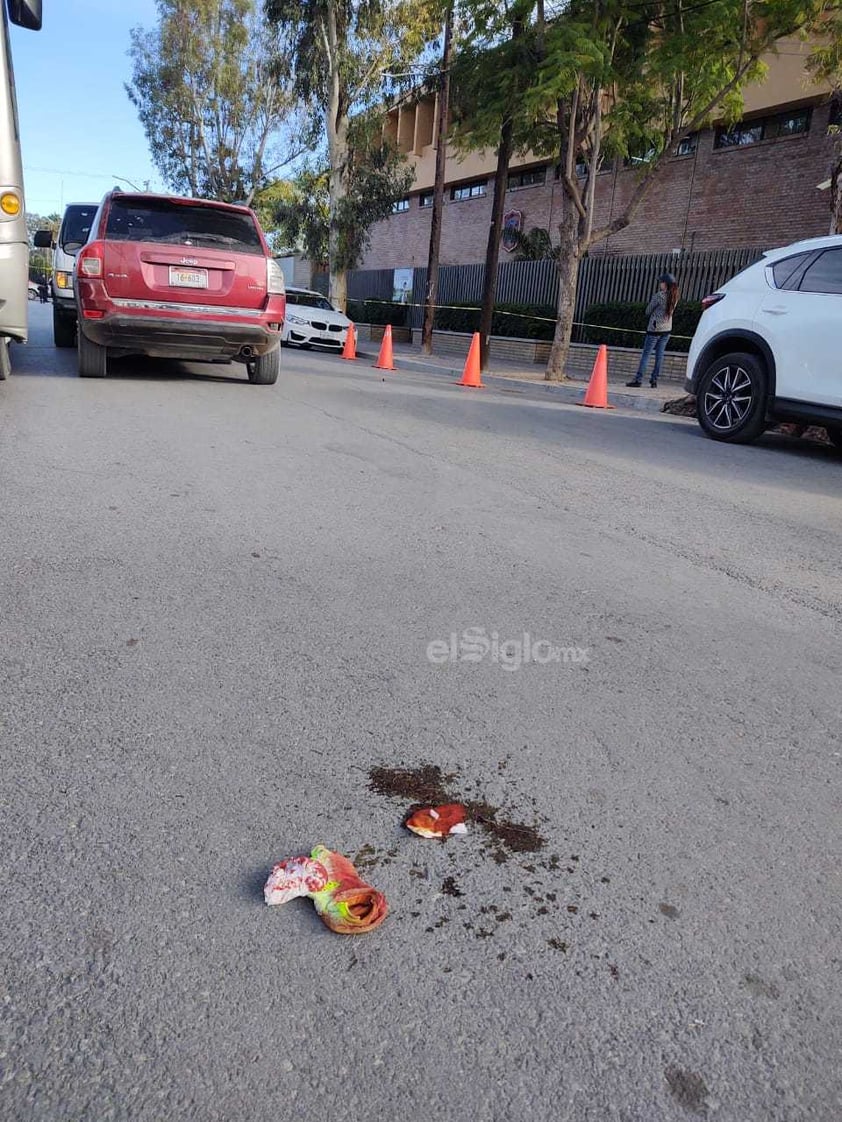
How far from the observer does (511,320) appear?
25.0 meters

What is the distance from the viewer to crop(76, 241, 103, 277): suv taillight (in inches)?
342

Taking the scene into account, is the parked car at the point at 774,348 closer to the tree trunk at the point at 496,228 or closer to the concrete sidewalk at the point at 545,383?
the concrete sidewalk at the point at 545,383

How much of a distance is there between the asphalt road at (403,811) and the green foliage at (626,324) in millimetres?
15375

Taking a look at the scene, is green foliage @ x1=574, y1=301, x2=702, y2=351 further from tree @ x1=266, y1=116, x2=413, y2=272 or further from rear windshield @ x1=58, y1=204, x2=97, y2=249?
rear windshield @ x1=58, y1=204, x2=97, y2=249

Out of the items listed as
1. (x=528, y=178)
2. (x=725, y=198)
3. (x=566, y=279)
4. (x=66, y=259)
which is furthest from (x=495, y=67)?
(x=528, y=178)

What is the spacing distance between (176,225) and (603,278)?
16161 mm

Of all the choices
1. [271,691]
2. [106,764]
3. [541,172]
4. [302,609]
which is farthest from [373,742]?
[541,172]

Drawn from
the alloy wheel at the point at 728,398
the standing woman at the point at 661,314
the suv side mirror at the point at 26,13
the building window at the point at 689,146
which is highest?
the building window at the point at 689,146

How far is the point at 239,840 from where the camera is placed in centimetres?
204

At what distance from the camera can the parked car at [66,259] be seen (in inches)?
482

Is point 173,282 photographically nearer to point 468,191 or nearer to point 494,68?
point 494,68

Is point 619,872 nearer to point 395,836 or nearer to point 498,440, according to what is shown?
point 395,836
